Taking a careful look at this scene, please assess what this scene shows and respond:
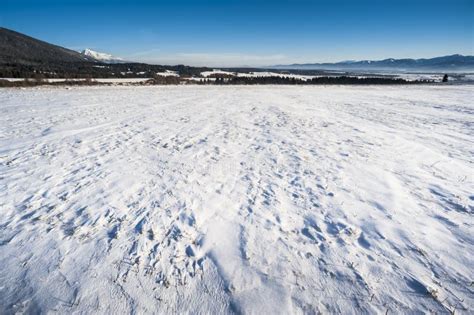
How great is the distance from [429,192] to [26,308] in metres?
7.28

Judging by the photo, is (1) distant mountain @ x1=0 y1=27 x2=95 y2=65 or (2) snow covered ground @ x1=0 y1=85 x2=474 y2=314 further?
(1) distant mountain @ x1=0 y1=27 x2=95 y2=65

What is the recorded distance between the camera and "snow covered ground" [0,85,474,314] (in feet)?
9.89

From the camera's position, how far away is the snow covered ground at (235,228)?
3014 millimetres

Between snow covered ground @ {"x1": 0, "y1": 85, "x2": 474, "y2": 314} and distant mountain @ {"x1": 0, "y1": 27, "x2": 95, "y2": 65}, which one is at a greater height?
distant mountain @ {"x1": 0, "y1": 27, "x2": 95, "y2": 65}

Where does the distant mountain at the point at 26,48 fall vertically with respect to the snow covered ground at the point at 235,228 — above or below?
above

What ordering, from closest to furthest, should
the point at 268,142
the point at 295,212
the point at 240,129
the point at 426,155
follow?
1. the point at 295,212
2. the point at 426,155
3. the point at 268,142
4. the point at 240,129

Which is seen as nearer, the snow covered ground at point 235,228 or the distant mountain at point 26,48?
the snow covered ground at point 235,228

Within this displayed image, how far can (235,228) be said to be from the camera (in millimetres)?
4320

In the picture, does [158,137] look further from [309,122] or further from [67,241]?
[309,122]

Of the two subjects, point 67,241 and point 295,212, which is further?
point 295,212

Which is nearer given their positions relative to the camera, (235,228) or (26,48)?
(235,228)

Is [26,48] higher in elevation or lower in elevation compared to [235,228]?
higher

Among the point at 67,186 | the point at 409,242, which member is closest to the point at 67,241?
the point at 67,186

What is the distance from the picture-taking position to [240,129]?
11.9 meters
